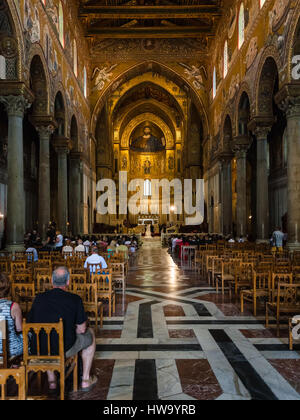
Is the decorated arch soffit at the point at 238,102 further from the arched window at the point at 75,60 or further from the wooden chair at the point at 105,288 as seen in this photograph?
the wooden chair at the point at 105,288

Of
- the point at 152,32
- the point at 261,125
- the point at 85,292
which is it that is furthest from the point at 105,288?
the point at 152,32

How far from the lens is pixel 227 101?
24016mm

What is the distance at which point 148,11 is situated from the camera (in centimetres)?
2686

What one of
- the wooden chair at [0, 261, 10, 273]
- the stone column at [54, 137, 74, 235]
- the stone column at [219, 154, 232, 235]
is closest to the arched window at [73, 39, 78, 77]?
the stone column at [54, 137, 74, 235]

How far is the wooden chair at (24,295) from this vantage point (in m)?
5.50

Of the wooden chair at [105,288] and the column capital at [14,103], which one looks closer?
the wooden chair at [105,288]

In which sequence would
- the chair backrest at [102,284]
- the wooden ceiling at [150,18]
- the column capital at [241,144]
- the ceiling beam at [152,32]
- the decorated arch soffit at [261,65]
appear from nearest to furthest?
the chair backrest at [102,284] → the decorated arch soffit at [261,65] → the column capital at [241,144] → the wooden ceiling at [150,18] → the ceiling beam at [152,32]

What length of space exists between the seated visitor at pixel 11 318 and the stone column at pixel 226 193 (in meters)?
22.7

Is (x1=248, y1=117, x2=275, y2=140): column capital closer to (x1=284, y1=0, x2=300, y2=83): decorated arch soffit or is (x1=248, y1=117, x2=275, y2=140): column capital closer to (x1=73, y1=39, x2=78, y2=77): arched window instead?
(x1=284, y1=0, x2=300, y2=83): decorated arch soffit

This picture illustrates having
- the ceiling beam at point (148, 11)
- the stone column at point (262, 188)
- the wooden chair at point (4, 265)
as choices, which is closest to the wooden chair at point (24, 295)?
the wooden chair at point (4, 265)

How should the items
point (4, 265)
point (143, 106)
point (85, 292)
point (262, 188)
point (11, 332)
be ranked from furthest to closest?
point (143, 106) → point (262, 188) → point (4, 265) → point (85, 292) → point (11, 332)

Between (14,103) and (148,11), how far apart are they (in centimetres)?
1850

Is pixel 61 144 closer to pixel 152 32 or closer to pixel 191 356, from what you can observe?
pixel 152 32

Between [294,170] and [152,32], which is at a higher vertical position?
[152,32]
